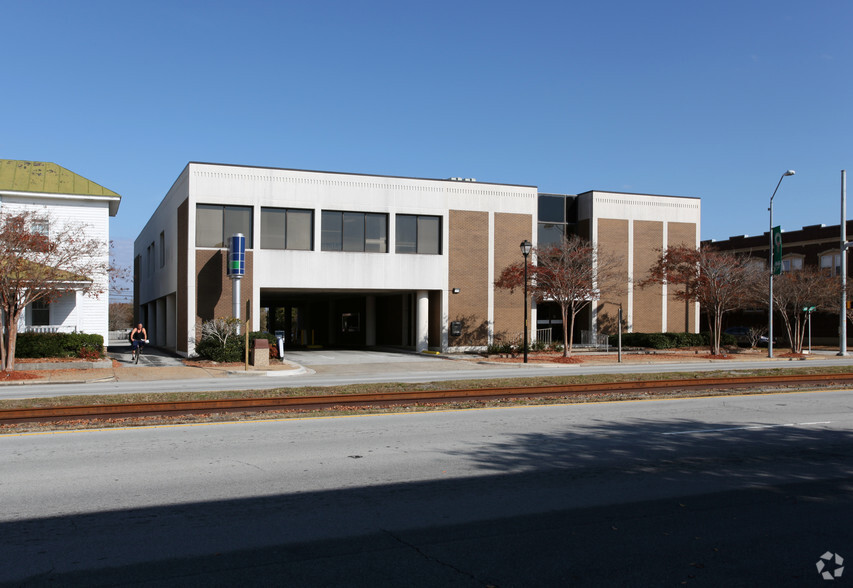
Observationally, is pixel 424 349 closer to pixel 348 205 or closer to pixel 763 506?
pixel 348 205

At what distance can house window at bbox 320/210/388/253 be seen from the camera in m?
33.2

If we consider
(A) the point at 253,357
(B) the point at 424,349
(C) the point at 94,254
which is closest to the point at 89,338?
(C) the point at 94,254

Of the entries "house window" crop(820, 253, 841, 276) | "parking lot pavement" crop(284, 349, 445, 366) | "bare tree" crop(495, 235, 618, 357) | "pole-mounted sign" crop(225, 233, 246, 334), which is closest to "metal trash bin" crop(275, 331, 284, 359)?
"parking lot pavement" crop(284, 349, 445, 366)

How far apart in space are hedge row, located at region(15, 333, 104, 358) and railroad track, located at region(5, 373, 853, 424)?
51.3 feet

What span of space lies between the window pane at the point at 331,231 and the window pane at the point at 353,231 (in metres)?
0.30

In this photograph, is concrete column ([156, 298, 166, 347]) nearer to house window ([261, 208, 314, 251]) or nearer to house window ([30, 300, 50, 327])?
house window ([30, 300, 50, 327])

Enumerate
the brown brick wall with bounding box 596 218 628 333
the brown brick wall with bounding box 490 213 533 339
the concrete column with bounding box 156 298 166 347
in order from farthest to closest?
the concrete column with bounding box 156 298 166 347, the brown brick wall with bounding box 596 218 628 333, the brown brick wall with bounding box 490 213 533 339

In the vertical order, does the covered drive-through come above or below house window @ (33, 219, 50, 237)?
below

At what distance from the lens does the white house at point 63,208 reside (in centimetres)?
2823

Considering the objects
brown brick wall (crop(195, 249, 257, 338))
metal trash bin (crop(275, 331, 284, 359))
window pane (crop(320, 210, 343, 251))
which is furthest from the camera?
window pane (crop(320, 210, 343, 251))

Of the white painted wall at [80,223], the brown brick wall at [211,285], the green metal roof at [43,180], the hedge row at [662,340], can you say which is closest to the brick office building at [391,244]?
the brown brick wall at [211,285]

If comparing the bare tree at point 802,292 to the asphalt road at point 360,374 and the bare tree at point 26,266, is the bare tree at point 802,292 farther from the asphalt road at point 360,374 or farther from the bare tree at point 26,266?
the bare tree at point 26,266

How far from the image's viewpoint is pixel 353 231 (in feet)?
110

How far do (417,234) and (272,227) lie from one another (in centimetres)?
723
